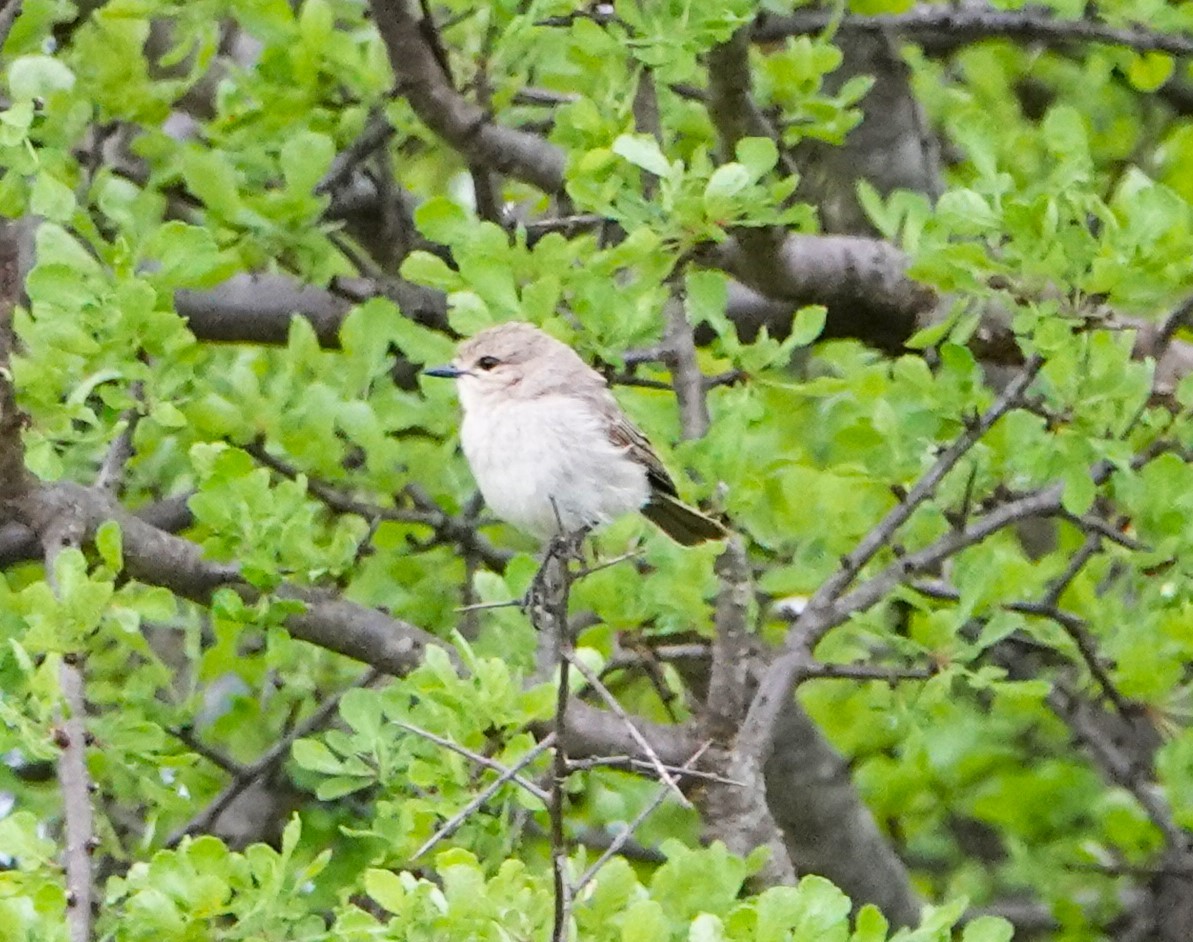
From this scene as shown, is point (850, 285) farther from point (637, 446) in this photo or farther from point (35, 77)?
point (35, 77)

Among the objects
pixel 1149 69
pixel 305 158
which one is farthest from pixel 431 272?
pixel 1149 69

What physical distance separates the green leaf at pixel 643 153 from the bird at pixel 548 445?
0.75 metres

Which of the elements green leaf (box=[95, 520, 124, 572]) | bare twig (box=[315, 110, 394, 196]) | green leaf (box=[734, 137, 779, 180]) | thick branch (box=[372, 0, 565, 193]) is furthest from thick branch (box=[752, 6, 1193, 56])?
green leaf (box=[95, 520, 124, 572])

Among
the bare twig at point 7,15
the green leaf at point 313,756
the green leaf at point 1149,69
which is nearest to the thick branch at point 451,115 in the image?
the bare twig at point 7,15

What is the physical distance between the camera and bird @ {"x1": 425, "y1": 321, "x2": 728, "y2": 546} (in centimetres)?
479

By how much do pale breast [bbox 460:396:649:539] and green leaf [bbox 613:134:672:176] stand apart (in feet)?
3.10

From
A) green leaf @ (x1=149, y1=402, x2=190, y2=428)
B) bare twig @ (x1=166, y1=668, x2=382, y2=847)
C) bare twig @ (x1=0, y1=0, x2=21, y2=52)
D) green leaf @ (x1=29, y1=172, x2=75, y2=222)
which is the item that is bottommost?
bare twig @ (x1=166, y1=668, x2=382, y2=847)

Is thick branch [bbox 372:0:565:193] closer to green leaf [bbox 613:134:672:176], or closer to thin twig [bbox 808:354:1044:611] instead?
green leaf [bbox 613:134:672:176]

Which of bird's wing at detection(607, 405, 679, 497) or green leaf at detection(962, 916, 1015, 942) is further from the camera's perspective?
bird's wing at detection(607, 405, 679, 497)

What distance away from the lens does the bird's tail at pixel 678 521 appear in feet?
14.7

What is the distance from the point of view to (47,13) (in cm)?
493

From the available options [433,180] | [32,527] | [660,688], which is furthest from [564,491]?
[433,180]

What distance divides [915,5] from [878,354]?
1176 millimetres

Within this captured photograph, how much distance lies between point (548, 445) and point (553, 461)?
4 cm
